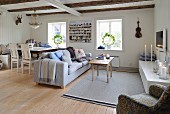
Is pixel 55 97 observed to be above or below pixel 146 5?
below

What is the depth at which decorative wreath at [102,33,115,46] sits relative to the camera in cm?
618

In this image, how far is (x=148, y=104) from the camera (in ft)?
5.45

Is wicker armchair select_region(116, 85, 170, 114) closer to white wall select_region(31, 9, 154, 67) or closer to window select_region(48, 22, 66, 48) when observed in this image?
white wall select_region(31, 9, 154, 67)

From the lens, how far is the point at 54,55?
392cm

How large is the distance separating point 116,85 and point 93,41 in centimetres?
304

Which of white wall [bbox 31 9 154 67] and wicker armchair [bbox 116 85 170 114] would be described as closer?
wicker armchair [bbox 116 85 170 114]

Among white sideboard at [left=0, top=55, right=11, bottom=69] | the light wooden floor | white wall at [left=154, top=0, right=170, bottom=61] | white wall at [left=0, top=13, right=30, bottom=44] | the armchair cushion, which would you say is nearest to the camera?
the armchair cushion

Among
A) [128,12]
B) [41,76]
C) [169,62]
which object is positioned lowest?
[41,76]

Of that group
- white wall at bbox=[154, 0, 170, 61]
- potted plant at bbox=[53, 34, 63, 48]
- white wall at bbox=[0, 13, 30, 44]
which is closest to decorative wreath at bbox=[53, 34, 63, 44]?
potted plant at bbox=[53, 34, 63, 48]

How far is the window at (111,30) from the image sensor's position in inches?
242

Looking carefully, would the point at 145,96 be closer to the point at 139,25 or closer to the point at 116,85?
the point at 116,85

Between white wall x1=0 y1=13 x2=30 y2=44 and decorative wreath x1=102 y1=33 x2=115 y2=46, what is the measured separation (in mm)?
4013

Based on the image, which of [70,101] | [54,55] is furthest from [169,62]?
[54,55]

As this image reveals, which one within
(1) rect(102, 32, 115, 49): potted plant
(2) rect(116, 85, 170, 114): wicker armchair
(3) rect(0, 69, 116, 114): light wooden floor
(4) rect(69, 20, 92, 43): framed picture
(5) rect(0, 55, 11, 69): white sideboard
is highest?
(4) rect(69, 20, 92, 43): framed picture
